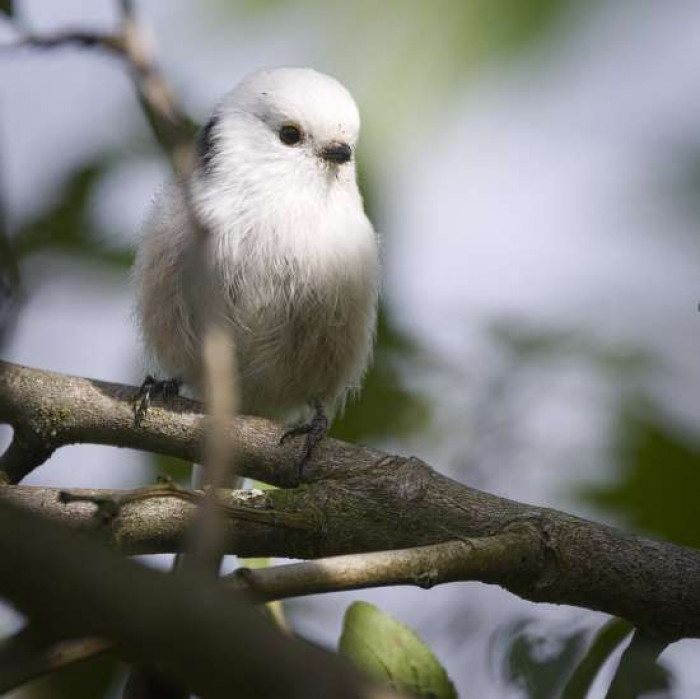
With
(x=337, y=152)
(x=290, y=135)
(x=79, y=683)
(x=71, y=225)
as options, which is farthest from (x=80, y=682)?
(x=290, y=135)

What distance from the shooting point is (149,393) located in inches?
106

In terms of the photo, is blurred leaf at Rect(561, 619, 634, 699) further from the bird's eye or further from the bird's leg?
the bird's eye

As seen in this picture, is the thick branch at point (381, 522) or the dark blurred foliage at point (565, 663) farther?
the thick branch at point (381, 522)

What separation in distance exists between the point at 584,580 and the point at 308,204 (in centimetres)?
171

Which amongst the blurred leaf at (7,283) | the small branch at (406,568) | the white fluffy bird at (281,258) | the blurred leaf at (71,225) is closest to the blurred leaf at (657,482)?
the small branch at (406,568)

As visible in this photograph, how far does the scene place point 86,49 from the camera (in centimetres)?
Result: 189

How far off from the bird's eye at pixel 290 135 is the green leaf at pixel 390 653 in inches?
80.0

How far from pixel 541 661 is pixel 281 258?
1.70m

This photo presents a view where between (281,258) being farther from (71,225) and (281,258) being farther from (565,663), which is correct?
(565,663)

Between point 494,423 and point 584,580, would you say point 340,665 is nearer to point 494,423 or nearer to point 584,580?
point 584,580

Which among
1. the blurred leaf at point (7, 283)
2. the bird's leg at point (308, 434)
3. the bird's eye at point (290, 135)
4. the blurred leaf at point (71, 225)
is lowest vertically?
the blurred leaf at point (7, 283)

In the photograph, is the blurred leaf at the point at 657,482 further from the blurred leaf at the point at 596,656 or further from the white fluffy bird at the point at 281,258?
the white fluffy bird at the point at 281,258

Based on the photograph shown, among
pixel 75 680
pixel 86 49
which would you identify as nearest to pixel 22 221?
pixel 86 49

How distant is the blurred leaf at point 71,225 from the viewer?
2295 mm
